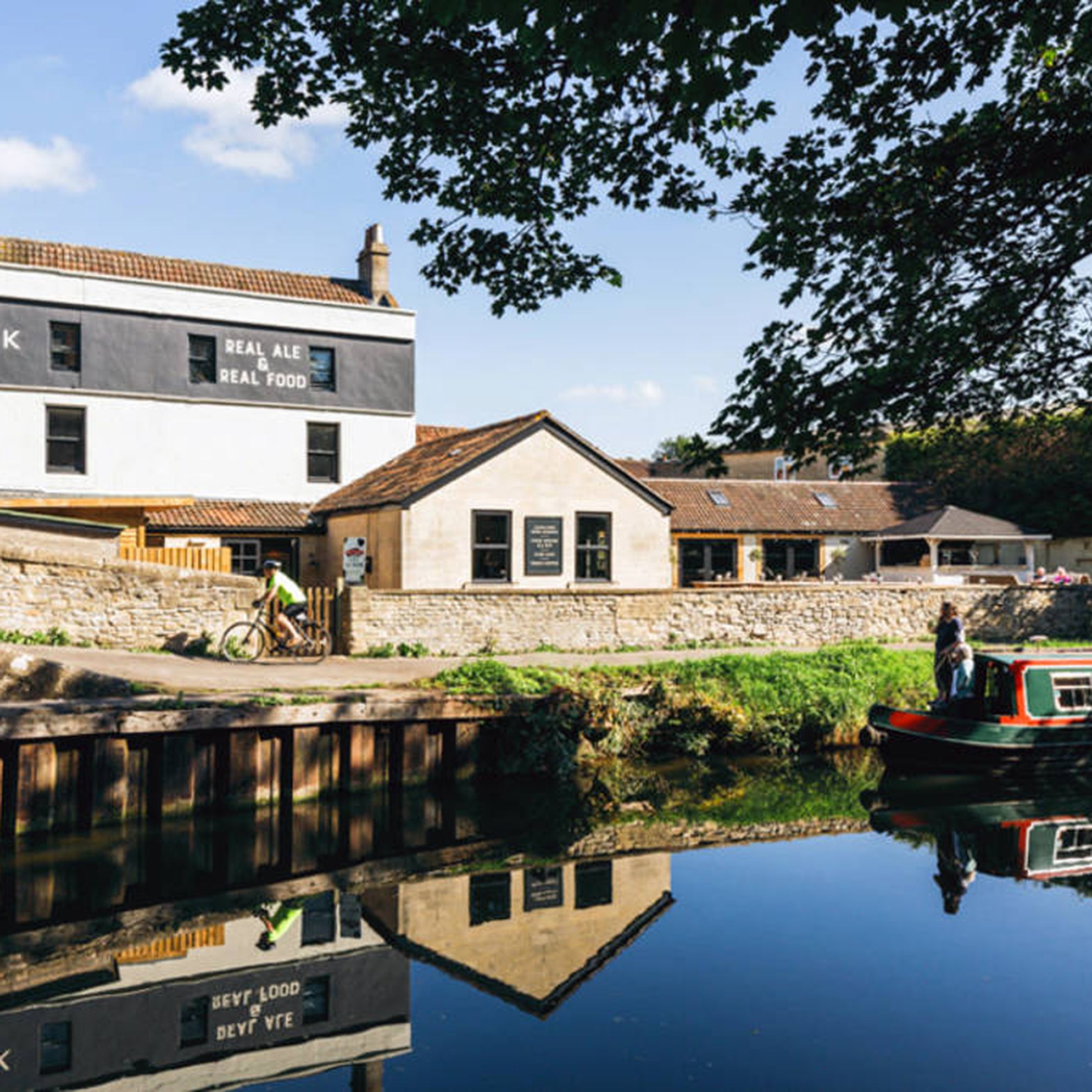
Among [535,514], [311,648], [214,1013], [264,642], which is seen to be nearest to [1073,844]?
[214,1013]

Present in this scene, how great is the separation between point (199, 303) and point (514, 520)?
39.1 ft

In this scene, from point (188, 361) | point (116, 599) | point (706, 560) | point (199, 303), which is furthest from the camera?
point (706, 560)

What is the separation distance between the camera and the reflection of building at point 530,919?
30.2ft

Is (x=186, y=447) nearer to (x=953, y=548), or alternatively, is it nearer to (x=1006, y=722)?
(x=1006, y=722)

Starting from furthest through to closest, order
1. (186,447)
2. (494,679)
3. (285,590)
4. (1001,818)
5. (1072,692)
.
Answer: (186,447)
(285,590)
(1072,692)
(494,679)
(1001,818)

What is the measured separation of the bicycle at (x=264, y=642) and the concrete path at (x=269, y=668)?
0.86ft

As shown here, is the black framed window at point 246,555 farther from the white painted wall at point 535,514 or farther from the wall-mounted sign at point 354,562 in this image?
the wall-mounted sign at point 354,562

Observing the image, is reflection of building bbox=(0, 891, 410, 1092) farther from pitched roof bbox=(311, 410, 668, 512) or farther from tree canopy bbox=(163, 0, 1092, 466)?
pitched roof bbox=(311, 410, 668, 512)

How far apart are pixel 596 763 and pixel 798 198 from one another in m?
10.1

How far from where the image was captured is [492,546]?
2548 centimetres

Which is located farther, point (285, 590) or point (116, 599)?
point (116, 599)

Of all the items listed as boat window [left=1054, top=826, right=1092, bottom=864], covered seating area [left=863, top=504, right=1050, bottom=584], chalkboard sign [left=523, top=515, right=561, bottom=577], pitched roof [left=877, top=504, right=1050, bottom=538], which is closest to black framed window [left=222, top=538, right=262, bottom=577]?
chalkboard sign [left=523, top=515, right=561, bottom=577]

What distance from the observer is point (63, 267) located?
92.8ft

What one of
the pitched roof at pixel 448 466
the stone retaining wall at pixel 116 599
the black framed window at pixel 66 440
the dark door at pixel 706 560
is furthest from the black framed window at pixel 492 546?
the dark door at pixel 706 560
